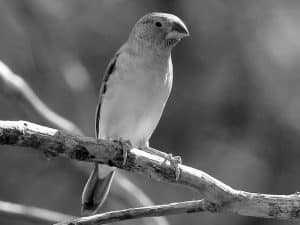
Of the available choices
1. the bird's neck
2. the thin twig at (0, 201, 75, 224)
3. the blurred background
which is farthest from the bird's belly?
the blurred background

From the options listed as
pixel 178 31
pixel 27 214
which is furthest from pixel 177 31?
pixel 27 214

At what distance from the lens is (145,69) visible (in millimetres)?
5867

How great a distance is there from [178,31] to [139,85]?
0.70 meters

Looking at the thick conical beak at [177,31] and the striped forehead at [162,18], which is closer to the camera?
the thick conical beak at [177,31]

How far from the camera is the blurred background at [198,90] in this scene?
31.5ft

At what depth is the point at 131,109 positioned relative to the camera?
589 centimetres

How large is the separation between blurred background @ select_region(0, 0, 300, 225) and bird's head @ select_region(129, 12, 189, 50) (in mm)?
3054

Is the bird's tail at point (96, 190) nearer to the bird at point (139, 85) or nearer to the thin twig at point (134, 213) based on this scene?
the bird at point (139, 85)

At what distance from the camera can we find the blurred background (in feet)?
31.5

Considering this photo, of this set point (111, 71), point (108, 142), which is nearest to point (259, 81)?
point (111, 71)

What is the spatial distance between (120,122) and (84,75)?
3464 millimetres

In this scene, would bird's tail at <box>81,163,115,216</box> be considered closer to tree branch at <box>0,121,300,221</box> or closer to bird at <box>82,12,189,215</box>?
bird at <box>82,12,189,215</box>

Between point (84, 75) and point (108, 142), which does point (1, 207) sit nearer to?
point (108, 142)

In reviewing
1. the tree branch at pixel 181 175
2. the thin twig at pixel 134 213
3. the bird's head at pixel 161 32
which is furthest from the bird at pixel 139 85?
the thin twig at pixel 134 213
